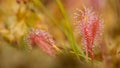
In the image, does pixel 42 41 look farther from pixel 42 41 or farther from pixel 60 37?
pixel 60 37

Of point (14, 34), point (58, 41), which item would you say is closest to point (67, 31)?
point (58, 41)

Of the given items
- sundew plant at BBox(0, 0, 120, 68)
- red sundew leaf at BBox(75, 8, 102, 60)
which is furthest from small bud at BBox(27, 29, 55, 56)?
red sundew leaf at BBox(75, 8, 102, 60)

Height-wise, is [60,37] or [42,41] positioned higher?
[60,37]

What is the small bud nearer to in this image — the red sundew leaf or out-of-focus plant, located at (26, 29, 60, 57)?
out-of-focus plant, located at (26, 29, 60, 57)

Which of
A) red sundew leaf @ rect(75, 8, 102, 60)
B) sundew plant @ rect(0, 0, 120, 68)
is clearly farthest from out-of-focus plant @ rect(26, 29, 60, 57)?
red sundew leaf @ rect(75, 8, 102, 60)

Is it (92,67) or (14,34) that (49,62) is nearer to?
(92,67)

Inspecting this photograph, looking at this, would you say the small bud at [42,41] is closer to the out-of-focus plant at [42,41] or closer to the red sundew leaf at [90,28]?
the out-of-focus plant at [42,41]

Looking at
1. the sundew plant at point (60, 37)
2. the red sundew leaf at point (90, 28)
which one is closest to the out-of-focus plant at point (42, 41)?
the sundew plant at point (60, 37)


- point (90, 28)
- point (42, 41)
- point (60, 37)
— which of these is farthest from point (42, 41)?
point (60, 37)

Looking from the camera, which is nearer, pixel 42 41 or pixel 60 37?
pixel 42 41
